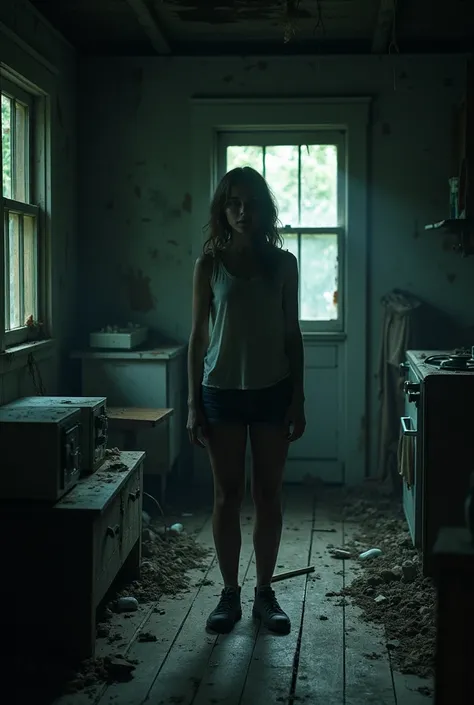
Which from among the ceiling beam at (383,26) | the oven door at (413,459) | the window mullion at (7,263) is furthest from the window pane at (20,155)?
the oven door at (413,459)

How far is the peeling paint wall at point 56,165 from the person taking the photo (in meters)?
A: 4.30

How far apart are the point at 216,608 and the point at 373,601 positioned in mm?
686

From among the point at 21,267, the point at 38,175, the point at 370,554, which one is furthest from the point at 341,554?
the point at 38,175

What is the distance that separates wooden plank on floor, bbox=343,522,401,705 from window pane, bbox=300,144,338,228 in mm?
2698

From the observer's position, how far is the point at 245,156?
5.73 metres

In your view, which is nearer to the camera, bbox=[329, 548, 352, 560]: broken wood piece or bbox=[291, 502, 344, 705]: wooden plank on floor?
bbox=[291, 502, 344, 705]: wooden plank on floor

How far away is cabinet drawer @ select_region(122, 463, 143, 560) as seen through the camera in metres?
3.63

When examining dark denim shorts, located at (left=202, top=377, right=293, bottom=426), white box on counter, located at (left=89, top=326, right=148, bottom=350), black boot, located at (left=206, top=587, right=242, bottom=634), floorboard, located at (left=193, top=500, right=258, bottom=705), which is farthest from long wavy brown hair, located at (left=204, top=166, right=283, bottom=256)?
white box on counter, located at (left=89, top=326, right=148, bottom=350)

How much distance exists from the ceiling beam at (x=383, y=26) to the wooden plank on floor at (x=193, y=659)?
2.98 meters

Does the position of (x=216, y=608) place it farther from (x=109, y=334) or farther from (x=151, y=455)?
(x=109, y=334)

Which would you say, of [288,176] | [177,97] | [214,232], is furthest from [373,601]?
[177,97]

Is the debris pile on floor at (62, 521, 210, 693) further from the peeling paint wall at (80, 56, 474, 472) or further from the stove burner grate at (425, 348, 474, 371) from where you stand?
the peeling paint wall at (80, 56, 474, 472)

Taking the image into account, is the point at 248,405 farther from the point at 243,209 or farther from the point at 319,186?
the point at 319,186

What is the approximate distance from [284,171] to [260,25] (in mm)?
898
